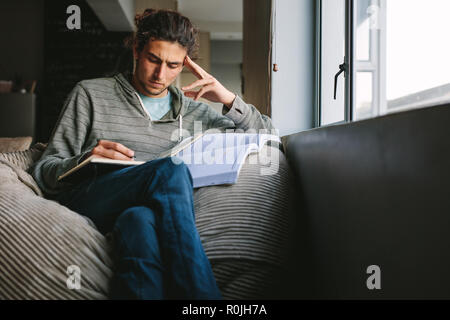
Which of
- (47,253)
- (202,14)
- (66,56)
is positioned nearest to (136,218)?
(47,253)

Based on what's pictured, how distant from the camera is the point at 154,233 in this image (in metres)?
0.70

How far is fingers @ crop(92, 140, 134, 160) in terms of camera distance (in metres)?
0.89

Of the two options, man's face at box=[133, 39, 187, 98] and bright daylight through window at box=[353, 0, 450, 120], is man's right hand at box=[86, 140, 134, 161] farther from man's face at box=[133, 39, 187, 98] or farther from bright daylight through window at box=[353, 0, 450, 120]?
bright daylight through window at box=[353, 0, 450, 120]

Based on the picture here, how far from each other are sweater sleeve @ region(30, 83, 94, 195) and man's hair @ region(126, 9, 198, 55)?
0.28 m

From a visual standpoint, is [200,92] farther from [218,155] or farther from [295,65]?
[295,65]

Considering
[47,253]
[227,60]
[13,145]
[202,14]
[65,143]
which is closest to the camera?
[47,253]

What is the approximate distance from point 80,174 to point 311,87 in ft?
4.44

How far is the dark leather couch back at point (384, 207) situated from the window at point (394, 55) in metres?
0.26

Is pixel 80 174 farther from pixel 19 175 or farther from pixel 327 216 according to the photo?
pixel 327 216

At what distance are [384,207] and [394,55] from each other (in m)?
0.91

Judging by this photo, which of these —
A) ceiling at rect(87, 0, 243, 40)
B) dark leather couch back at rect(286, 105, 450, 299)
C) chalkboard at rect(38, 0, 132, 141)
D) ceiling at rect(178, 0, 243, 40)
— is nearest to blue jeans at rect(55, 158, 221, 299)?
dark leather couch back at rect(286, 105, 450, 299)

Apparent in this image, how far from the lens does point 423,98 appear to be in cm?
108

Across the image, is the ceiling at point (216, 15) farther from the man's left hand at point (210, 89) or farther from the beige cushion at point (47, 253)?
the beige cushion at point (47, 253)

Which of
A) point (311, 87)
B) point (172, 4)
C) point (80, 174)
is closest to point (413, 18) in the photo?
point (311, 87)
